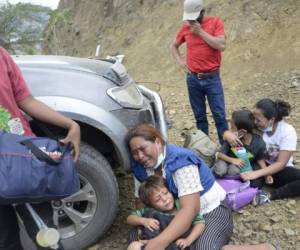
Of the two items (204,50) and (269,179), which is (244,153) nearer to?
(269,179)

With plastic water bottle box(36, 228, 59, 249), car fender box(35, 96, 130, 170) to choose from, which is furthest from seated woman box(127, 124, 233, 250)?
plastic water bottle box(36, 228, 59, 249)

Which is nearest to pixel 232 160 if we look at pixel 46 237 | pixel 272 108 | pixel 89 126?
pixel 272 108

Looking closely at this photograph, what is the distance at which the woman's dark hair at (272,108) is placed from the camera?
3723mm

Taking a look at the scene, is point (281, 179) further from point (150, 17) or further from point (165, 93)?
point (150, 17)

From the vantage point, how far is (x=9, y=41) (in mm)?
20797

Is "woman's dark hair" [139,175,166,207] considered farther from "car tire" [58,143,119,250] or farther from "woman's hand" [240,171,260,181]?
"woman's hand" [240,171,260,181]

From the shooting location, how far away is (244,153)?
3.90m

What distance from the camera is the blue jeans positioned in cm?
454

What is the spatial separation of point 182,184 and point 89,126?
77 cm

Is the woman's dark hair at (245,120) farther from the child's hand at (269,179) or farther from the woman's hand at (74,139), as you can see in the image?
the woman's hand at (74,139)

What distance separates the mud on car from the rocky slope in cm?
31

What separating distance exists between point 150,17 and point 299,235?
31.1 feet

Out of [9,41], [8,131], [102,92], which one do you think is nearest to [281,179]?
[102,92]

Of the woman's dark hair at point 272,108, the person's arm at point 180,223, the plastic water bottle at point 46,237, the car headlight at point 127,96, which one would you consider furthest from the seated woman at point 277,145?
the plastic water bottle at point 46,237
